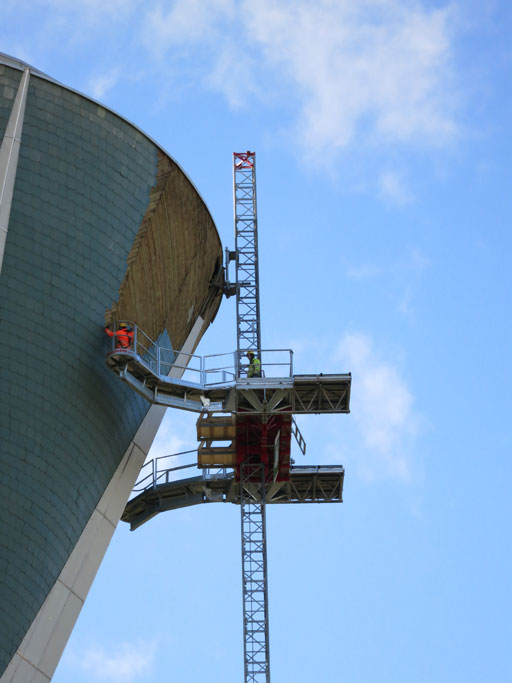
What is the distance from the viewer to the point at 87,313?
1399 inches

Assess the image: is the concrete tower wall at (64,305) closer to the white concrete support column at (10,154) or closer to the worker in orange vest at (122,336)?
the white concrete support column at (10,154)

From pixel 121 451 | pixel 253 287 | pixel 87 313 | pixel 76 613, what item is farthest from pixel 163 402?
pixel 253 287

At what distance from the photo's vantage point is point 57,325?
34.5 meters

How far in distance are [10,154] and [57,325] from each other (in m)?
4.73

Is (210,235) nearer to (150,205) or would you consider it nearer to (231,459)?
(150,205)

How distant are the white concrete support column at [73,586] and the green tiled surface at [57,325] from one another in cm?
40

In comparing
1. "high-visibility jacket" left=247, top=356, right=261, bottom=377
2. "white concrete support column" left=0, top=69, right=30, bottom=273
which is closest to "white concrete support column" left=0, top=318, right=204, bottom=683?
"high-visibility jacket" left=247, top=356, right=261, bottom=377

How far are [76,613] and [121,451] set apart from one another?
5088 mm

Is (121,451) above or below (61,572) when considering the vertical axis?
above

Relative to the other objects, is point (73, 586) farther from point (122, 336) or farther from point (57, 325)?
point (57, 325)

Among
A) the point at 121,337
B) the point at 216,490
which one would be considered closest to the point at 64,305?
the point at 121,337

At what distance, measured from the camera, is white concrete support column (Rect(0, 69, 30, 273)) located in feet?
109

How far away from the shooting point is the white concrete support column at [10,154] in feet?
109

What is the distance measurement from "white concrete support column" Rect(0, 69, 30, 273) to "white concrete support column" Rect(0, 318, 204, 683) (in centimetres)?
839
